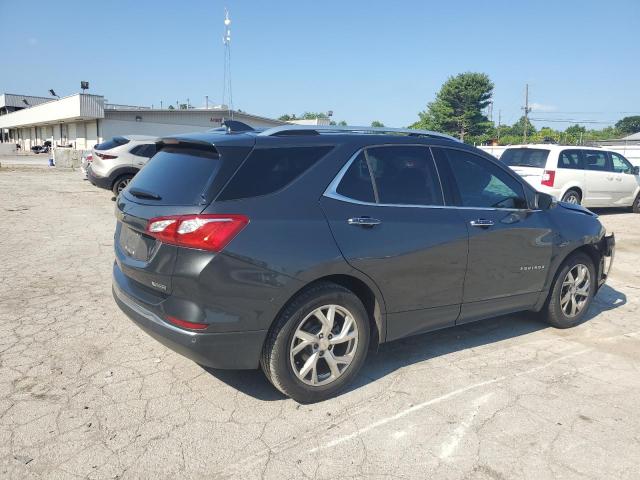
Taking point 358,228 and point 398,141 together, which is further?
point 398,141

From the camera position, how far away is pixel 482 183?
4211 mm

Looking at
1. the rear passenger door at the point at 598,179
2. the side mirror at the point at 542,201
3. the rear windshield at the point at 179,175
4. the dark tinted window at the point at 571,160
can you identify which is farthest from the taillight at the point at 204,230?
the rear passenger door at the point at 598,179

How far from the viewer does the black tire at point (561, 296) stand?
4.73m

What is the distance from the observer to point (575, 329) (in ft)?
16.1

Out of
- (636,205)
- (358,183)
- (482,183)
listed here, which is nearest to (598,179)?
(636,205)

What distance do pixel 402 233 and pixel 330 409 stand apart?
127cm

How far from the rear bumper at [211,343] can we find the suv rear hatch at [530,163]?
10.4 m

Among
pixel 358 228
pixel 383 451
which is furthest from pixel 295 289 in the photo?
pixel 383 451

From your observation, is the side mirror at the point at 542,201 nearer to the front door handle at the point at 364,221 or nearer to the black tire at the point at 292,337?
the front door handle at the point at 364,221

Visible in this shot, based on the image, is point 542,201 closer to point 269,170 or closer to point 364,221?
point 364,221

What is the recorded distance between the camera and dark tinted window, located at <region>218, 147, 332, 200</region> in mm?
3014

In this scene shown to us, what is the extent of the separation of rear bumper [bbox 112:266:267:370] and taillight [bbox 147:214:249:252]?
1.66ft

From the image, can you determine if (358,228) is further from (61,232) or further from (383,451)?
(61,232)

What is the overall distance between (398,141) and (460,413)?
1.96 metres
